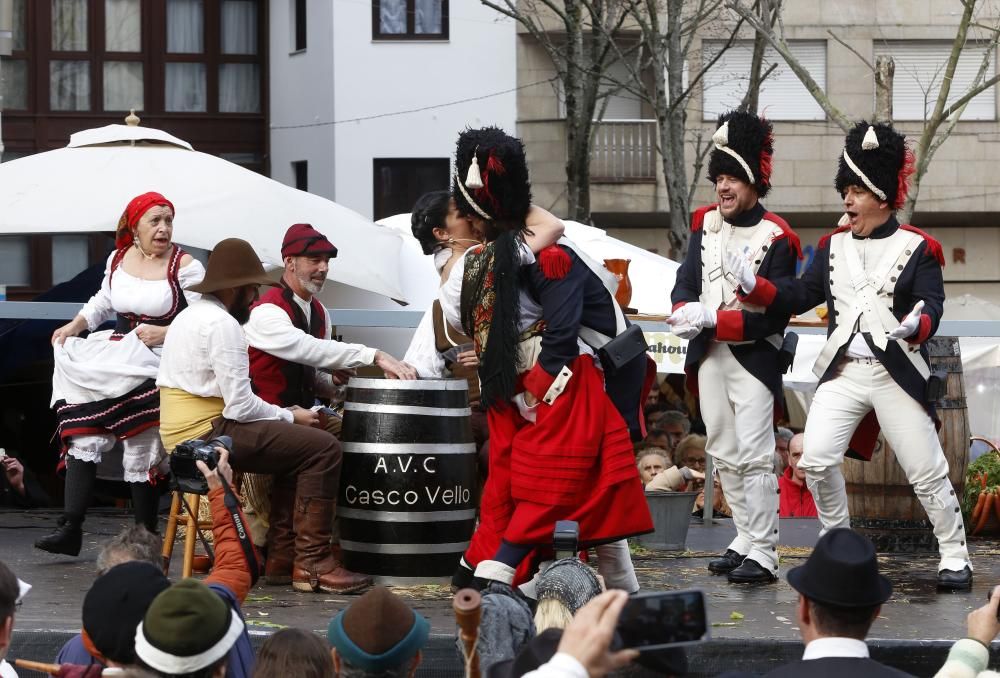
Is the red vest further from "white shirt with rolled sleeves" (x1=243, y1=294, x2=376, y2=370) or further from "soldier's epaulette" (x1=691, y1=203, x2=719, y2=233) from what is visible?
"soldier's epaulette" (x1=691, y1=203, x2=719, y2=233)

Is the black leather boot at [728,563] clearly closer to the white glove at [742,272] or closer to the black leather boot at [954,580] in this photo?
the black leather boot at [954,580]

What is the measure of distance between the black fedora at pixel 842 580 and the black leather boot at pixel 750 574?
160 inches

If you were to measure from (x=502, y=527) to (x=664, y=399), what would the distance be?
34.5ft

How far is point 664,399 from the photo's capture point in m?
17.1

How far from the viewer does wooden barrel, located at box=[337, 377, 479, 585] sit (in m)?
7.35

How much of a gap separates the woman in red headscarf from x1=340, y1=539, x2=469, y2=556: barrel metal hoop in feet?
4.09

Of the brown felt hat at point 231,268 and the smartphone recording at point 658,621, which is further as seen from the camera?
the brown felt hat at point 231,268

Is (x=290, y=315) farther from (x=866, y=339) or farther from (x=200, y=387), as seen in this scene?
(x=866, y=339)

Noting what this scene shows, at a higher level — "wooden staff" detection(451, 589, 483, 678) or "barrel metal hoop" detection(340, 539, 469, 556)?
"wooden staff" detection(451, 589, 483, 678)

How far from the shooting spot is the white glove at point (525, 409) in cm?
664

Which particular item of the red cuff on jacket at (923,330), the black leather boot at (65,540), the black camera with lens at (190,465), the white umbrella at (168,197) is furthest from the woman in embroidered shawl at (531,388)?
the white umbrella at (168,197)

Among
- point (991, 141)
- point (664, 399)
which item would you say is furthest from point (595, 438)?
point (991, 141)

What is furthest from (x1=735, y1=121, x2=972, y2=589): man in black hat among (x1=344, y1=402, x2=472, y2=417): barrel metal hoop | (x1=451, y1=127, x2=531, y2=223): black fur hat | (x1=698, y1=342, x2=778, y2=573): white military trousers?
(x1=344, y1=402, x2=472, y2=417): barrel metal hoop

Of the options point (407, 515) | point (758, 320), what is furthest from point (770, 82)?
point (407, 515)
